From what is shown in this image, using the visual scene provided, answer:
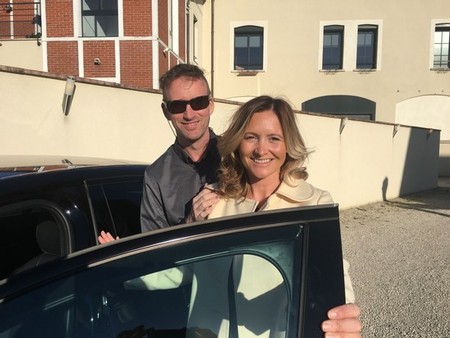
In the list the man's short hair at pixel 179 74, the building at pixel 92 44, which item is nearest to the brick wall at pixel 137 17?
the building at pixel 92 44

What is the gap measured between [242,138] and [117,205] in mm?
903

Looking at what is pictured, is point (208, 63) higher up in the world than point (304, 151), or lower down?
higher up

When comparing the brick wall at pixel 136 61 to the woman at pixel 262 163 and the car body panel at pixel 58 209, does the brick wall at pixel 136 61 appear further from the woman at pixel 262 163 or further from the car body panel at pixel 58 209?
A: the woman at pixel 262 163

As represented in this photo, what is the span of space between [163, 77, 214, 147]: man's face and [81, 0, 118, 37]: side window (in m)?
10.8

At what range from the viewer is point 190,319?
4.09 feet

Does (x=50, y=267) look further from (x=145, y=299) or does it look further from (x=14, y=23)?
(x=14, y=23)

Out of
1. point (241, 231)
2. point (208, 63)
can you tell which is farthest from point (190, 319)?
point (208, 63)

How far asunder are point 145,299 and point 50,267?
30 cm

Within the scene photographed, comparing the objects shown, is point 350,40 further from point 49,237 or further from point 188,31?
point 49,237

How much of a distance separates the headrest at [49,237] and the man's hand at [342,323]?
46.8 inches

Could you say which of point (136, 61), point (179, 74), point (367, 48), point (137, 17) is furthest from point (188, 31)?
point (179, 74)

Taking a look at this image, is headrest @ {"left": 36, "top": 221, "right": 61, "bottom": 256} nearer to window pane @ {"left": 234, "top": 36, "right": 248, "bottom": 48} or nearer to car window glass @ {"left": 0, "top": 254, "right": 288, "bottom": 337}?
car window glass @ {"left": 0, "top": 254, "right": 288, "bottom": 337}

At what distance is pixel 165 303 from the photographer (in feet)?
4.10

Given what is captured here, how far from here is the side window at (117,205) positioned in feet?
6.63
